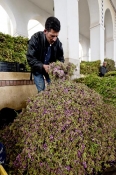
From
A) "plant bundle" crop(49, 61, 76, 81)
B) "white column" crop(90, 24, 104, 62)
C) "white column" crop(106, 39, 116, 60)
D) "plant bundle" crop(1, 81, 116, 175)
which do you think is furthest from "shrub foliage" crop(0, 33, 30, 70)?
"white column" crop(106, 39, 116, 60)

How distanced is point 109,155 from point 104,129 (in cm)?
26

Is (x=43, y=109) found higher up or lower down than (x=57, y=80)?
lower down

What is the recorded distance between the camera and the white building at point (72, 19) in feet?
15.8

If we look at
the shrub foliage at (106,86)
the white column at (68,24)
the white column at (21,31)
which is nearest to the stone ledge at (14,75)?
the shrub foliage at (106,86)

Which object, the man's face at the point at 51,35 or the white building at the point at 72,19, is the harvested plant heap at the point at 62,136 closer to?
the man's face at the point at 51,35

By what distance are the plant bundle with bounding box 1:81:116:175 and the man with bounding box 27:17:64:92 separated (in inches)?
24.8

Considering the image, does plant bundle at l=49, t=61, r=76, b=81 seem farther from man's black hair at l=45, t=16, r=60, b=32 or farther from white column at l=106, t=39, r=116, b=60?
white column at l=106, t=39, r=116, b=60

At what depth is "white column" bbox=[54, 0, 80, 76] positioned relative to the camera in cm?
471

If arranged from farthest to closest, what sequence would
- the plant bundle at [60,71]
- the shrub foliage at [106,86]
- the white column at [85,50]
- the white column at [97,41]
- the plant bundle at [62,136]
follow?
the white column at [85,50], the white column at [97,41], the shrub foliage at [106,86], the plant bundle at [60,71], the plant bundle at [62,136]

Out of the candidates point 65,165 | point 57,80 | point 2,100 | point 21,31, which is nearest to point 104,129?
point 65,165

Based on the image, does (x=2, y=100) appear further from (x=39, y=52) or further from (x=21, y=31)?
(x=21, y=31)

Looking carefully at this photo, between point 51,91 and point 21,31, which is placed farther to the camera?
point 21,31

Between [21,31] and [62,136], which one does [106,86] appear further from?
[21,31]

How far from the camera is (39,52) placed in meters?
2.32
